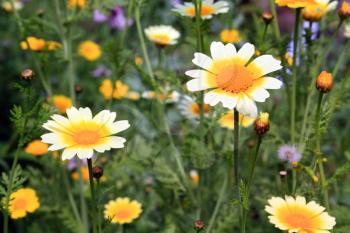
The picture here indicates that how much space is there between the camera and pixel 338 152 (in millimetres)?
2521

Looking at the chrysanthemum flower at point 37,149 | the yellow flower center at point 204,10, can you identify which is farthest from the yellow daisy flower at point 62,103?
the yellow flower center at point 204,10

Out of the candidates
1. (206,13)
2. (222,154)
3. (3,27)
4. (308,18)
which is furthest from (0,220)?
(3,27)

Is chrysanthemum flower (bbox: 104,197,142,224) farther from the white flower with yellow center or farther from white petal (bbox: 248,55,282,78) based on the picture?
white petal (bbox: 248,55,282,78)

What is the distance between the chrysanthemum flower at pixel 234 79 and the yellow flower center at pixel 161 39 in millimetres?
705

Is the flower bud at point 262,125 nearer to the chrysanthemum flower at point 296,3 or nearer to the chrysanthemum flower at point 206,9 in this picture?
the chrysanthemum flower at point 296,3

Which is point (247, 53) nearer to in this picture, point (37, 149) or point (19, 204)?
point (19, 204)

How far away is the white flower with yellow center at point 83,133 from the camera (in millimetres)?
1366

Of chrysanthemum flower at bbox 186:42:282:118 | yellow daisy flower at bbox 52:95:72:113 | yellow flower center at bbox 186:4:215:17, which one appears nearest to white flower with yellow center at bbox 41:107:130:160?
chrysanthemum flower at bbox 186:42:282:118

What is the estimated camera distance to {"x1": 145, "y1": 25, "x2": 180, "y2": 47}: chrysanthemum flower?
219cm

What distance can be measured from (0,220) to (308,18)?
4.86ft

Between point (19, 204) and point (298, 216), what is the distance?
0.98 metres

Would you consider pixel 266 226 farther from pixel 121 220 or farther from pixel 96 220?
pixel 96 220

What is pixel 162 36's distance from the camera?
228cm

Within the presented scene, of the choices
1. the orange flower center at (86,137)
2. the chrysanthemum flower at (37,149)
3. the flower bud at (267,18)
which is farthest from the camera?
the chrysanthemum flower at (37,149)
